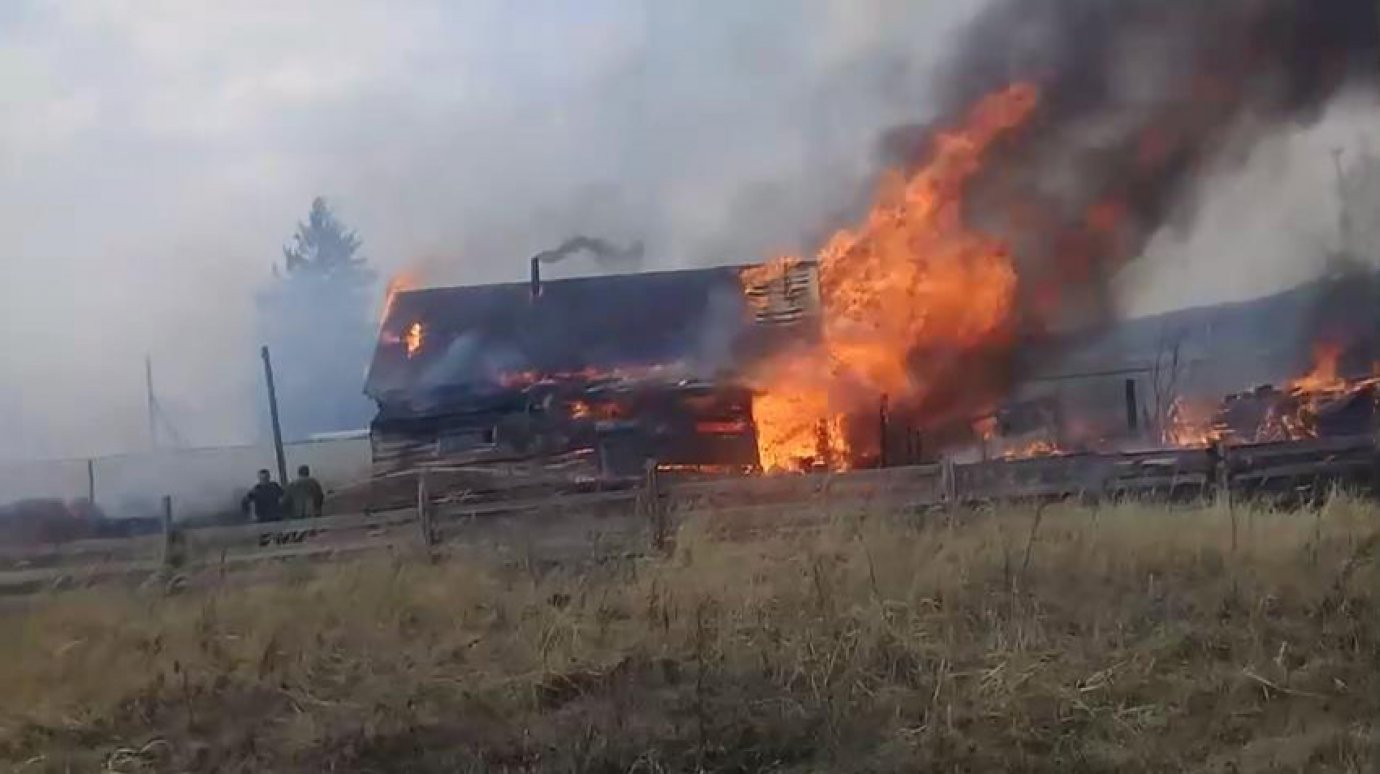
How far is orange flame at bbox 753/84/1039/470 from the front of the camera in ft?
33.1

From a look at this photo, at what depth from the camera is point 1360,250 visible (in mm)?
10609

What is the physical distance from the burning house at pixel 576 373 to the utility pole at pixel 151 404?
1.47 meters

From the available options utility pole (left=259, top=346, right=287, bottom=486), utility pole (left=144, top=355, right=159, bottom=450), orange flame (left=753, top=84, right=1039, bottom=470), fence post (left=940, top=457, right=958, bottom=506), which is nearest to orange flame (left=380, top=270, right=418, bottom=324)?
utility pole (left=259, top=346, right=287, bottom=486)

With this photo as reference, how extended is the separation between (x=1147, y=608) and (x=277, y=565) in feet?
17.8

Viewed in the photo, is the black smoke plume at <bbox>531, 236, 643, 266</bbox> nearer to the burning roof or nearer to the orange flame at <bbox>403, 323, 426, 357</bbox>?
the burning roof

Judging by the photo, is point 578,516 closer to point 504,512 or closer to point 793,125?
point 504,512

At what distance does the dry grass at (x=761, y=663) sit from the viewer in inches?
217

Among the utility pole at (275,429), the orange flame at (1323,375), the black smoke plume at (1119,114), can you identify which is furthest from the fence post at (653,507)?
the orange flame at (1323,375)

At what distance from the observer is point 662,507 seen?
29.4 feet

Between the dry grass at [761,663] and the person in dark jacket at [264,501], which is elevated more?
the person in dark jacket at [264,501]

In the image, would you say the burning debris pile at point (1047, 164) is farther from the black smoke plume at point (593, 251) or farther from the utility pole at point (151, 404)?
the utility pole at point (151, 404)

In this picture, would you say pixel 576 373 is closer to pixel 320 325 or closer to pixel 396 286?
pixel 396 286

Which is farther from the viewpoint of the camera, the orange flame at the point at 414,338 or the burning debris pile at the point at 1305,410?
the burning debris pile at the point at 1305,410

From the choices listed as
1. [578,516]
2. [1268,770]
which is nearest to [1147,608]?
[1268,770]
